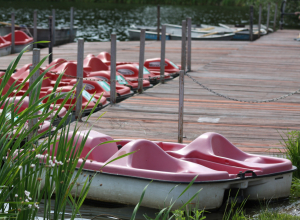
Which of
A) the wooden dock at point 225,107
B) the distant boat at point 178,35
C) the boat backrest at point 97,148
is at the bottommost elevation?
the wooden dock at point 225,107

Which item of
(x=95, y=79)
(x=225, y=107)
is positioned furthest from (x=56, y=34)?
(x=225, y=107)

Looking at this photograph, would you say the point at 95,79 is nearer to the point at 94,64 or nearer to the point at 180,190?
the point at 94,64

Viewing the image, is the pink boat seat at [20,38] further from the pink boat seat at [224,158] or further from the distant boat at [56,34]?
the pink boat seat at [224,158]

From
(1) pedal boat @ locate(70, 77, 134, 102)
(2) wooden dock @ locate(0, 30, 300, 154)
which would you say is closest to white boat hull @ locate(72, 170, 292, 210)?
(2) wooden dock @ locate(0, 30, 300, 154)

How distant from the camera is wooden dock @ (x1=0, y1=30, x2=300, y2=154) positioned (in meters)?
5.30

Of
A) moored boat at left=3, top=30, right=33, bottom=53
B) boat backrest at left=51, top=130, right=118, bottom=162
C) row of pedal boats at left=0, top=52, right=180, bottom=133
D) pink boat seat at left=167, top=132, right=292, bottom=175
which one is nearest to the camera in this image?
pink boat seat at left=167, top=132, right=292, bottom=175

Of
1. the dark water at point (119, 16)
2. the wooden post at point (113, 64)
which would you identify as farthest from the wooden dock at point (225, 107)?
the dark water at point (119, 16)

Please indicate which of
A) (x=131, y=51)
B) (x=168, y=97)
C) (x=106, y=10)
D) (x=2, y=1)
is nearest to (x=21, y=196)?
(x=168, y=97)

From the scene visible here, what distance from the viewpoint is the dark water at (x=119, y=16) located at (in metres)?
28.7

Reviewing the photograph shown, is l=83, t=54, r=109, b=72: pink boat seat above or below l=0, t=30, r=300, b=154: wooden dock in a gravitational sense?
above

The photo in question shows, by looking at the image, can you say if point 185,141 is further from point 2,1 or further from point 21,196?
point 2,1

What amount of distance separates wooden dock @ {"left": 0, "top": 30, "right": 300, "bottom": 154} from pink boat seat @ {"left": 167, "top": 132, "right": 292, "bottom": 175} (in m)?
0.63

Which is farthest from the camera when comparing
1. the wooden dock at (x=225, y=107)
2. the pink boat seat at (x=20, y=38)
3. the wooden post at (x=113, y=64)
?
the pink boat seat at (x=20, y=38)

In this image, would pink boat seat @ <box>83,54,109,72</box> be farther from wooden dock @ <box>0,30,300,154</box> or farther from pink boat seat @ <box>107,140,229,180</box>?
pink boat seat @ <box>107,140,229,180</box>
